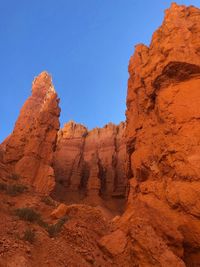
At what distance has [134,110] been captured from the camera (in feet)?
58.9

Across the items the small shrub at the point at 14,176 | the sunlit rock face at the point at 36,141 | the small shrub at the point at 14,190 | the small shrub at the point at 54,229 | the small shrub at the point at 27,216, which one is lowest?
the small shrub at the point at 54,229

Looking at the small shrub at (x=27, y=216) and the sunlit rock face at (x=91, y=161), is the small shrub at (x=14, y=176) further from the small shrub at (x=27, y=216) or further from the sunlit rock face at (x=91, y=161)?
the sunlit rock face at (x=91, y=161)

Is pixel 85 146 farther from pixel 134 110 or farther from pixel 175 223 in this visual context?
pixel 175 223

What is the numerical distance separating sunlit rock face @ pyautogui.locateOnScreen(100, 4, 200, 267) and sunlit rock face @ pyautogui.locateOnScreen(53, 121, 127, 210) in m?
24.8

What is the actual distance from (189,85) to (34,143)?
18.6m

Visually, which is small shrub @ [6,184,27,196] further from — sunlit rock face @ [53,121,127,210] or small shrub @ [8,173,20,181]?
sunlit rock face @ [53,121,127,210]

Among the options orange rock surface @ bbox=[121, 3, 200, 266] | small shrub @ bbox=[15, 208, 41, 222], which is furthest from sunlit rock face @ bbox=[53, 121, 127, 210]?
small shrub @ bbox=[15, 208, 41, 222]

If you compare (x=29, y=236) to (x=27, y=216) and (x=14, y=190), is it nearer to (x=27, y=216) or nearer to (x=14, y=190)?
(x=27, y=216)

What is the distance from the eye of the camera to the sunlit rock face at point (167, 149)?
9141 millimetres

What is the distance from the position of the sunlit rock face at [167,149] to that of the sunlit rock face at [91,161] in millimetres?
24796

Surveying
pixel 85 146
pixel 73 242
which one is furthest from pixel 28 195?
pixel 85 146

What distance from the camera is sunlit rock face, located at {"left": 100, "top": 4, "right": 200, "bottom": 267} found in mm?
9141

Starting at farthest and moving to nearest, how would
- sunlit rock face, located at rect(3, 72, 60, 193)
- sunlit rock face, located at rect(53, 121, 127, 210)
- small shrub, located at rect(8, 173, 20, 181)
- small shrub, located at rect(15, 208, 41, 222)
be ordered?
sunlit rock face, located at rect(53, 121, 127, 210) → sunlit rock face, located at rect(3, 72, 60, 193) → small shrub, located at rect(8, 173, 20, 181) → small shrub, located at rect(15, 208, 41, 222)

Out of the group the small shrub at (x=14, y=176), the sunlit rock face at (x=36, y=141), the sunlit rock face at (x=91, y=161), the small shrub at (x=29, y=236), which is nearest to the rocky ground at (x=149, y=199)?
the small shrub at (x=29, y=236)
